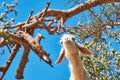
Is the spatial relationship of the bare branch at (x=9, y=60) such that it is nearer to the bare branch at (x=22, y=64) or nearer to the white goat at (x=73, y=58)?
the bare branch at (x=22, y=64)

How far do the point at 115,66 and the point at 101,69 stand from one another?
425 mm

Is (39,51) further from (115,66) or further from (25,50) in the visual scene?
(115,66)

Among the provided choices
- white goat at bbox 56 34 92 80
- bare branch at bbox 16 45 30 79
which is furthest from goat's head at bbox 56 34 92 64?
bare branch at bbox 16 45 30 79

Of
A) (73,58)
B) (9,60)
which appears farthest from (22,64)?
(73,58)

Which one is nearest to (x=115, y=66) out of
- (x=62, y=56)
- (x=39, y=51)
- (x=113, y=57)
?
(x=113, y=57)

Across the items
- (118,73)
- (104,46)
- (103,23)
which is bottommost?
(118,73)

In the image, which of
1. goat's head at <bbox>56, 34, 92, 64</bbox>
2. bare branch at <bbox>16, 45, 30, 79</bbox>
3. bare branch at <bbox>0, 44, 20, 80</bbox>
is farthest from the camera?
bare branch at <bbox>0, 44, 20, 80</bbox>

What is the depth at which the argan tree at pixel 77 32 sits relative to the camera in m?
5.79

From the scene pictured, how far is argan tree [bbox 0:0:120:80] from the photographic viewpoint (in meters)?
5.79

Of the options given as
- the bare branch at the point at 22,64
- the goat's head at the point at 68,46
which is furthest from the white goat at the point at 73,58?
the bare branch at the point at 22,64

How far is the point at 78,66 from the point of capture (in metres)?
4.29

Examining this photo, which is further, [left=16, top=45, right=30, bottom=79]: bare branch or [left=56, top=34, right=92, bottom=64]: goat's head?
[left=16, top=45, right=30, bottom=79]: bare branch

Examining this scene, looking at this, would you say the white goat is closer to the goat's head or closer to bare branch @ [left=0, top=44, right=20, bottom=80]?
the goat's head

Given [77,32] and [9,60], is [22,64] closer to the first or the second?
[9,60]
